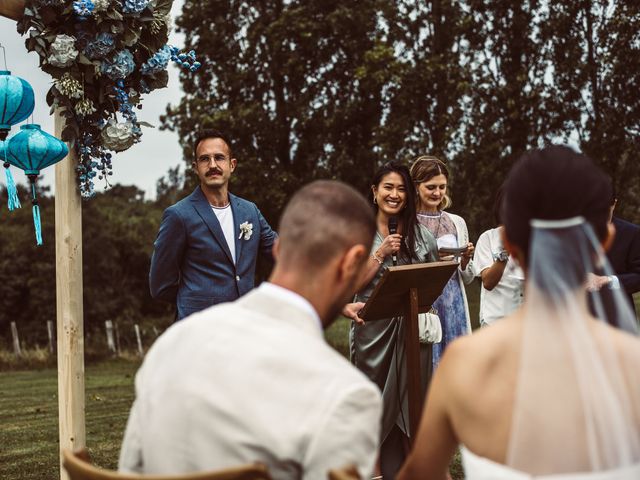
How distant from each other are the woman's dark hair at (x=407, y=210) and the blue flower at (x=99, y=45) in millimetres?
2037

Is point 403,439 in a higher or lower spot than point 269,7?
lower

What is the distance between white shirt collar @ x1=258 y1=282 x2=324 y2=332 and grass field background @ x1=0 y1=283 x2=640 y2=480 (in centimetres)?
435

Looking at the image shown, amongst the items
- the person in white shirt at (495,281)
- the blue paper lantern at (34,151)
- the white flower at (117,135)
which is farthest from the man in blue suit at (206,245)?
the person in white shirt at (495,281)

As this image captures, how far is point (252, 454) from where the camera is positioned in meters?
1.87

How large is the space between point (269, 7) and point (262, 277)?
691 cm

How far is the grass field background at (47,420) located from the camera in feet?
24.8

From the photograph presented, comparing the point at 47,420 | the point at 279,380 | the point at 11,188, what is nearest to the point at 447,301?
the point at 11,188

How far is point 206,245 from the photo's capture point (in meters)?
5.18

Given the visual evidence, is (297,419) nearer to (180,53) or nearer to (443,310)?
(180,53)

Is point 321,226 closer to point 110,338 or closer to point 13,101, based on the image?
point 13,101

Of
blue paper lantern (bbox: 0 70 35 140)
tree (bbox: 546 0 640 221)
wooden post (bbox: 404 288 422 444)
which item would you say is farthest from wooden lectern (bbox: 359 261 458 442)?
tree (bbox: 546 0 640 221)

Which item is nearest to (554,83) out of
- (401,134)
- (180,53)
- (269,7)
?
(401,134)

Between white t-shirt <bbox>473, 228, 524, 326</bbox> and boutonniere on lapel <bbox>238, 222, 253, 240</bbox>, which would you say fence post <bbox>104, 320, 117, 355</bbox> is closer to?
white t-shirt <bbox>473, 228, 524, 326</bbox>

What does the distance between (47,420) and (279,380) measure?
10.1 m
